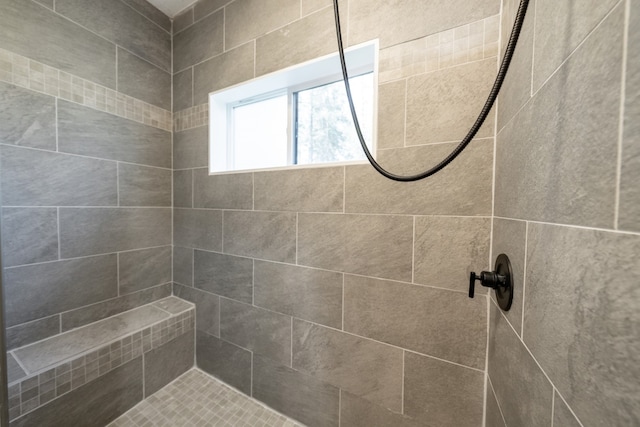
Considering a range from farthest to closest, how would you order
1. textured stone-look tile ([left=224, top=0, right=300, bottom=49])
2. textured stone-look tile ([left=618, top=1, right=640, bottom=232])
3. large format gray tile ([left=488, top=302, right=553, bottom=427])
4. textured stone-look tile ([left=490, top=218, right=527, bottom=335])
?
textured stone-look tile ([left=224, top=0, right=300, bottom=49])
textured stone-look tile ([left=490, top=218, right=527, bottom=335])
large format gray tile ([left=488, top=302, right=553, bottom=427])
textured stone-look tile ([left=618, top=1, right=640, bottom=232])

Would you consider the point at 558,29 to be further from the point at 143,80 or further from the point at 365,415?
the point at 143,80

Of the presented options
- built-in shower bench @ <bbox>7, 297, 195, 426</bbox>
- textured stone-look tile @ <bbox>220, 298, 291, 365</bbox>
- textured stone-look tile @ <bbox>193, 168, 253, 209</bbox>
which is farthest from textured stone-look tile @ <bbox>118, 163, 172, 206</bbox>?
textured stone-look tile @ <bbox>220, 298, 291, 365</bbox>

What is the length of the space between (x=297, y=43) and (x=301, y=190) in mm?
669

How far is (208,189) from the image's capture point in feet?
4.18

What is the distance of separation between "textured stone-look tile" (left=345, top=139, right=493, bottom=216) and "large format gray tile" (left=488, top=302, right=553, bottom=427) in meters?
0.33

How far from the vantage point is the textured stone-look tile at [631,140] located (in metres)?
0.21

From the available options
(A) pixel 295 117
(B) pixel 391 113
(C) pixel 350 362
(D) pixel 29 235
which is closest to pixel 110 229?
(D) pixel 29 235

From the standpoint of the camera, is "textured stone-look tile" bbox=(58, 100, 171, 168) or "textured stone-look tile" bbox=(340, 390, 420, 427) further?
"textured stone-look tile" bbox=(58, 100, 171, 168)

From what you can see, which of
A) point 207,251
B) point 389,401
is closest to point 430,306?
point 389,401

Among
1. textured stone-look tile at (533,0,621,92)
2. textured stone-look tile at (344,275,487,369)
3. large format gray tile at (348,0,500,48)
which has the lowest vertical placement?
textured stone-look tile at (344,275,487,369)

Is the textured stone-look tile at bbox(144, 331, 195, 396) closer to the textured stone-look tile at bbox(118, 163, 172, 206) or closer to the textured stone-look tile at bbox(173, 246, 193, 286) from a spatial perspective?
the textured stone-look tile at bbox(173, 246, 193, 286)

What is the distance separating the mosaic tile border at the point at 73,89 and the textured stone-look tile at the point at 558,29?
1.70 metres

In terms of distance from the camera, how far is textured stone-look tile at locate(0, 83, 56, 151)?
87cm

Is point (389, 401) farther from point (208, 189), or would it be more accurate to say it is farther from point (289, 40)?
point (289, 40)
